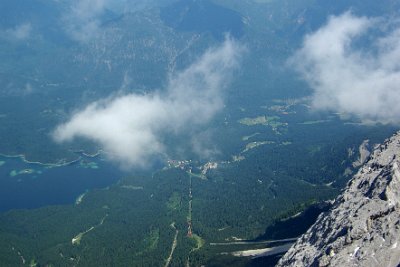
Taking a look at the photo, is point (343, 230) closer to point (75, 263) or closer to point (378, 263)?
point (378, 263)

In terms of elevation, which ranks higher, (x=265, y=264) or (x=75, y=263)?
(x=75, y=263)

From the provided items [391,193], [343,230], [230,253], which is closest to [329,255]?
[343,230]

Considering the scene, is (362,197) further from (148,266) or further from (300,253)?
(148,266)

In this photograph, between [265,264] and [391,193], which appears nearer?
[391,193]

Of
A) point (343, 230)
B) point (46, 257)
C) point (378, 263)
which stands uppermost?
point (46, 257)

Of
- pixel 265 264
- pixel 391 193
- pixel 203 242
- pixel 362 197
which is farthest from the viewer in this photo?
pixel 203 242

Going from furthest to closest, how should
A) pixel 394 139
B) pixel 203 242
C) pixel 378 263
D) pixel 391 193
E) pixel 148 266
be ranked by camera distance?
1. pixel 203 242
2. pixel 148 266
3. pixel 394 139
4. pixel 391 193
5. pixel 378 263

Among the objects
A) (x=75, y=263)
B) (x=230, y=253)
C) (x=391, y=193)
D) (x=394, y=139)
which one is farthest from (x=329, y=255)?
(x=75, y=263)
